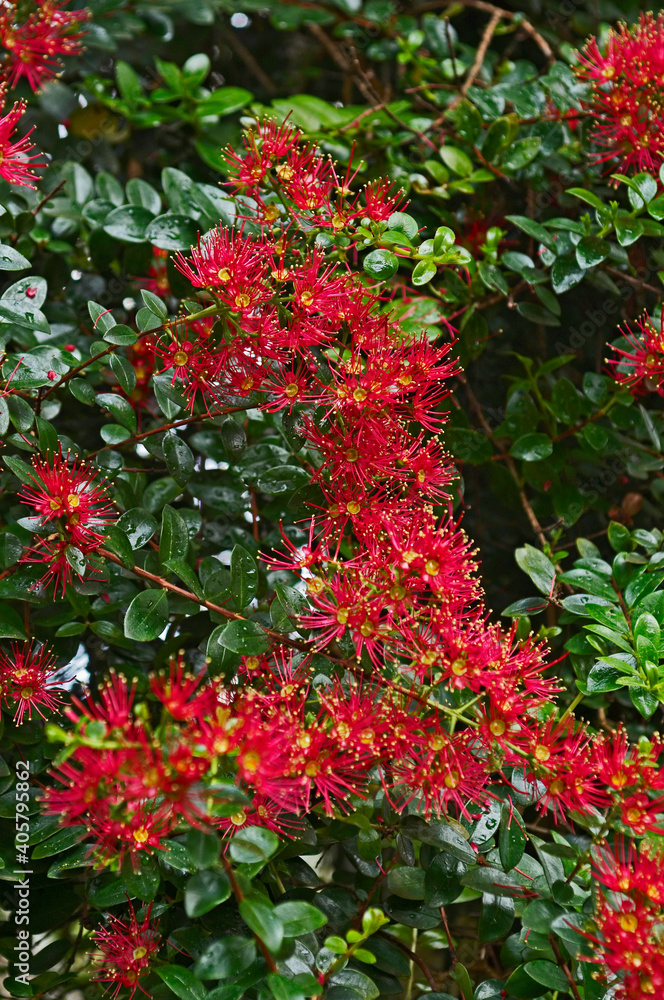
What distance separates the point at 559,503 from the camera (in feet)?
4.26

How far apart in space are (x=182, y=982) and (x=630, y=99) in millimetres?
1380

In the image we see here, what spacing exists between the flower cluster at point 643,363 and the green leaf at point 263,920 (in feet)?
2.83

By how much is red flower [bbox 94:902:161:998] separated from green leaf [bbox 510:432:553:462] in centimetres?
82

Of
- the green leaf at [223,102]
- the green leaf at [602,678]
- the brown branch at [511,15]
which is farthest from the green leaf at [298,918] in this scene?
the brown branch at [511,15]

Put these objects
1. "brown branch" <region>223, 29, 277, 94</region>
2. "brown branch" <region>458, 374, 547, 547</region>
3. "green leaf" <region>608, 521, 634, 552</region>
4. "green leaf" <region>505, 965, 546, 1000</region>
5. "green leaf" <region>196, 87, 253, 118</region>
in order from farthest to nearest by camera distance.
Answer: "brown branch" <region>223, 29, 277, 94</region> < "green leaf" <region>196, 87, 253, 118</region> < "brown branch" <region>458, 374, 547, 547</region> < "green leaf" <region>608, 521, 634, 552</region> < "green leaf" <region>505, 965, 546, 1000</region>

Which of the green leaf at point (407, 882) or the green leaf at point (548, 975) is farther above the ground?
the green leaf at point (548, 975)

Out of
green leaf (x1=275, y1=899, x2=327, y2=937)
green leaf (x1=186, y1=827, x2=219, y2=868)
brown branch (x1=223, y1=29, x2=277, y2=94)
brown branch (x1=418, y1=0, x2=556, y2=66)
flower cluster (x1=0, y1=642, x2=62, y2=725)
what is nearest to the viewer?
green leaf (x1=186, y1=827, x2=219, y2=868)

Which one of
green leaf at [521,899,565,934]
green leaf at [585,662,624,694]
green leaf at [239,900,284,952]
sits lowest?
green leaf at [521,899,565,934]

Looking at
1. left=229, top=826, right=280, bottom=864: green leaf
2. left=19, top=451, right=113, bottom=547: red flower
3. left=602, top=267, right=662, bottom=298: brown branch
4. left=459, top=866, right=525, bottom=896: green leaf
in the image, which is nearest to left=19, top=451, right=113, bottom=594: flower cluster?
left=19, top=451, right=113, bottom=547: red flower

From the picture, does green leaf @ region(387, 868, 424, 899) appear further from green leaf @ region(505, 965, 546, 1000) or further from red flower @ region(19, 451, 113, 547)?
red flower @ region(19, 451, 113, 547)

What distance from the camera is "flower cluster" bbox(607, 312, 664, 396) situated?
1160 mm

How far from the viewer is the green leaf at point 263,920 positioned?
70 centimetres

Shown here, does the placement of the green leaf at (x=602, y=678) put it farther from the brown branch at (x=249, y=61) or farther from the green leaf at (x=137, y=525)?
the brown branch at (x=249, y=61)

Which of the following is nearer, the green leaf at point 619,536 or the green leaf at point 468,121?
the green leaf at point 619,536
